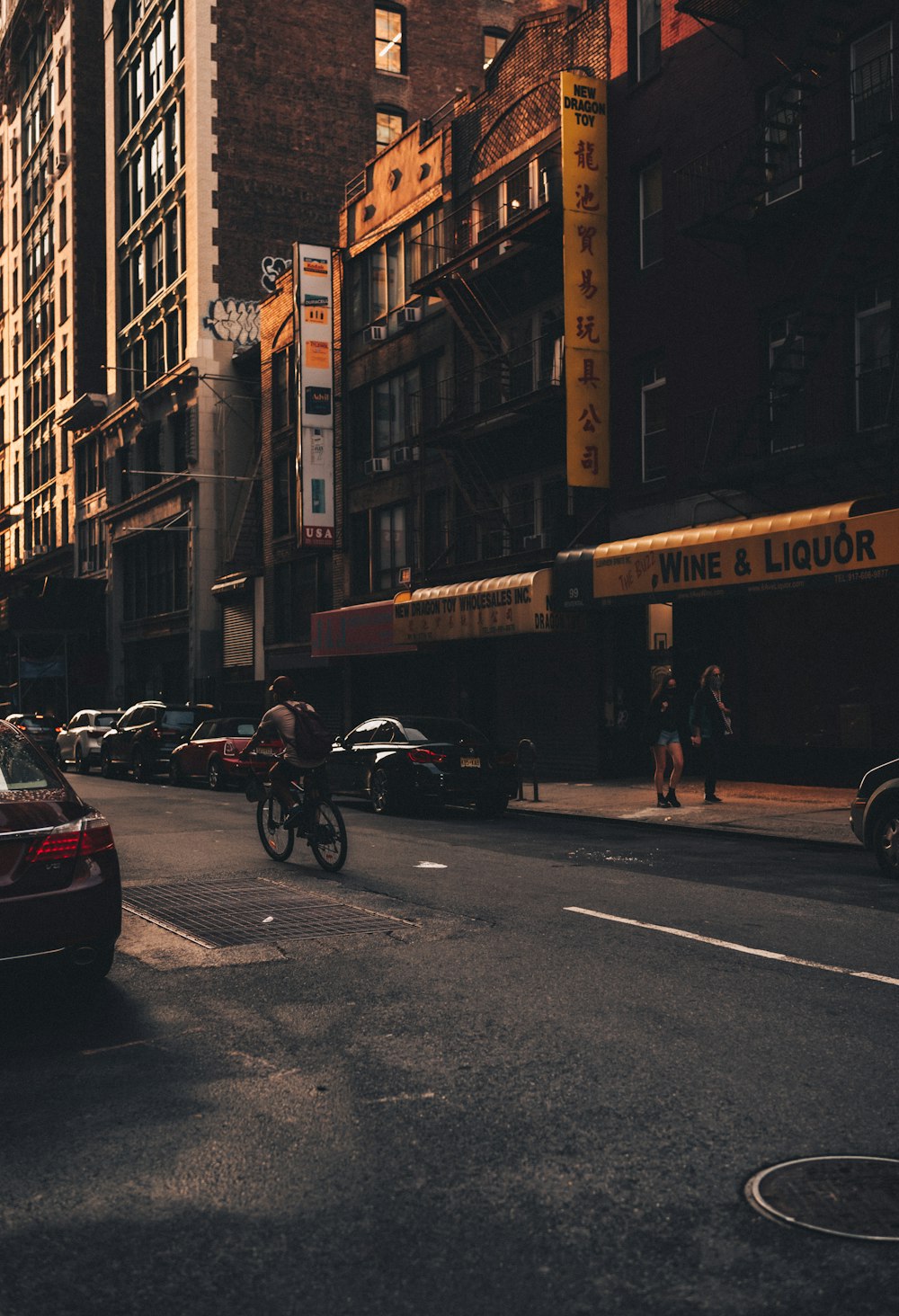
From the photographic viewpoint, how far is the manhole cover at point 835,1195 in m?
3.67

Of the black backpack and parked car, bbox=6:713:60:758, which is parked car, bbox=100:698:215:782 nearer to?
parked car, bbox=6:713:60:758

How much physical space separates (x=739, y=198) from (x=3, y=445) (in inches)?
2425

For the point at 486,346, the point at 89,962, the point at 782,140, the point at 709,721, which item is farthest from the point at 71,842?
the point at 486,346

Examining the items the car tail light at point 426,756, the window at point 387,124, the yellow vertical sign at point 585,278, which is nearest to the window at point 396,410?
the yellow vertical sign at point 585,278

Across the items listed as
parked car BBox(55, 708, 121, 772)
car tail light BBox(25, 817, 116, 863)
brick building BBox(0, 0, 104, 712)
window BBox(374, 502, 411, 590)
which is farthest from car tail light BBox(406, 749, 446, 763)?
brick building BBox(0, 0, 104, 712)

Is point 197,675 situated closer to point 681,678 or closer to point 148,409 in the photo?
point 148,409

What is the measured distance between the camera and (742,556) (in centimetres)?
1853

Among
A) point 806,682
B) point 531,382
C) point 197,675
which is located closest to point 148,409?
point 197,675

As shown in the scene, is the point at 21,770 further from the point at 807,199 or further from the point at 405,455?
the point at 405,455

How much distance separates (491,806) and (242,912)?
9.49 meters

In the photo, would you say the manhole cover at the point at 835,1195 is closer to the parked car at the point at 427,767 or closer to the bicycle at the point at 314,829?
the bicycle at the point at 314,829

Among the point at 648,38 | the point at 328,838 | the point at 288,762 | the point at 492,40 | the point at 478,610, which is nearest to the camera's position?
the point at 328,838

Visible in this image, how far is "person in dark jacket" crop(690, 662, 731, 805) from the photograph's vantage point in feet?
58.7

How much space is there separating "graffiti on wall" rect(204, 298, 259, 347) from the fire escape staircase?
25.5 meters
